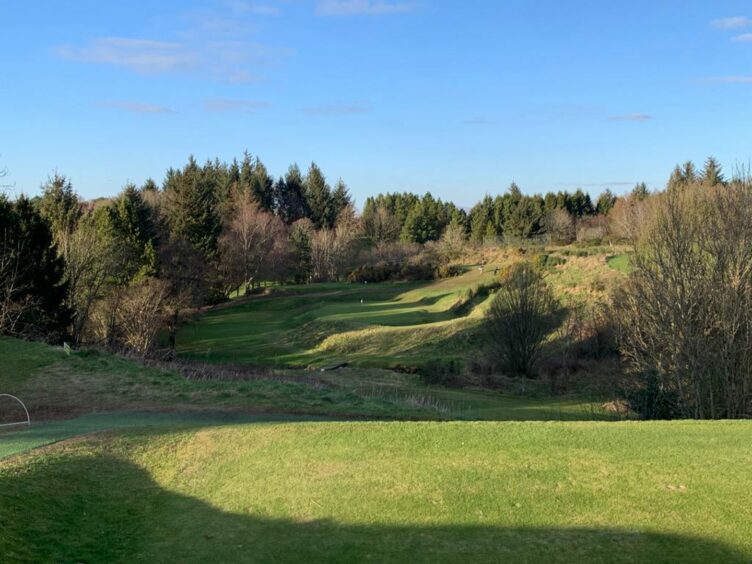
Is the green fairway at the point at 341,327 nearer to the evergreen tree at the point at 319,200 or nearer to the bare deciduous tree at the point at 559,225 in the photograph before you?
the bare deciduous tree at the point at 559,225

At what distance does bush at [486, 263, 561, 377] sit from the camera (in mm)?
32094

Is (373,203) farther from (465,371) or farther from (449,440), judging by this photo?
(449,440)

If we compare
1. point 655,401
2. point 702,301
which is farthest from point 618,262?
point 655,401

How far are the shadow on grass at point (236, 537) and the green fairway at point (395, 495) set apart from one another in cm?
2

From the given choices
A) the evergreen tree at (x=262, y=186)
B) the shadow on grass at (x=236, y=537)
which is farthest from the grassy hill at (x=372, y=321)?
the evergreen tree at (x=262, y=186)

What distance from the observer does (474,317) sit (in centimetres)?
4325

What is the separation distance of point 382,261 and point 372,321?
126 feet

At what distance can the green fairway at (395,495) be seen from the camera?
6969 mm

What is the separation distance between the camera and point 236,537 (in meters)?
7.62

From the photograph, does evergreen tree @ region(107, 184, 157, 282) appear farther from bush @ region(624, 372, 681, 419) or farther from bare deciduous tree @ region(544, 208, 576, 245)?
bare deciduous tree @ region(544, 208, 576, 245)

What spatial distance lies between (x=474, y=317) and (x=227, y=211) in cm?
5462

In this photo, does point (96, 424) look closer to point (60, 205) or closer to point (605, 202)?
point (60, 205)

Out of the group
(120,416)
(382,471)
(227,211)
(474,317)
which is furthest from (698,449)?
(227,211)

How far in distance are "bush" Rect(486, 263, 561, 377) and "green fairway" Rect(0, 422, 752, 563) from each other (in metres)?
20.7
